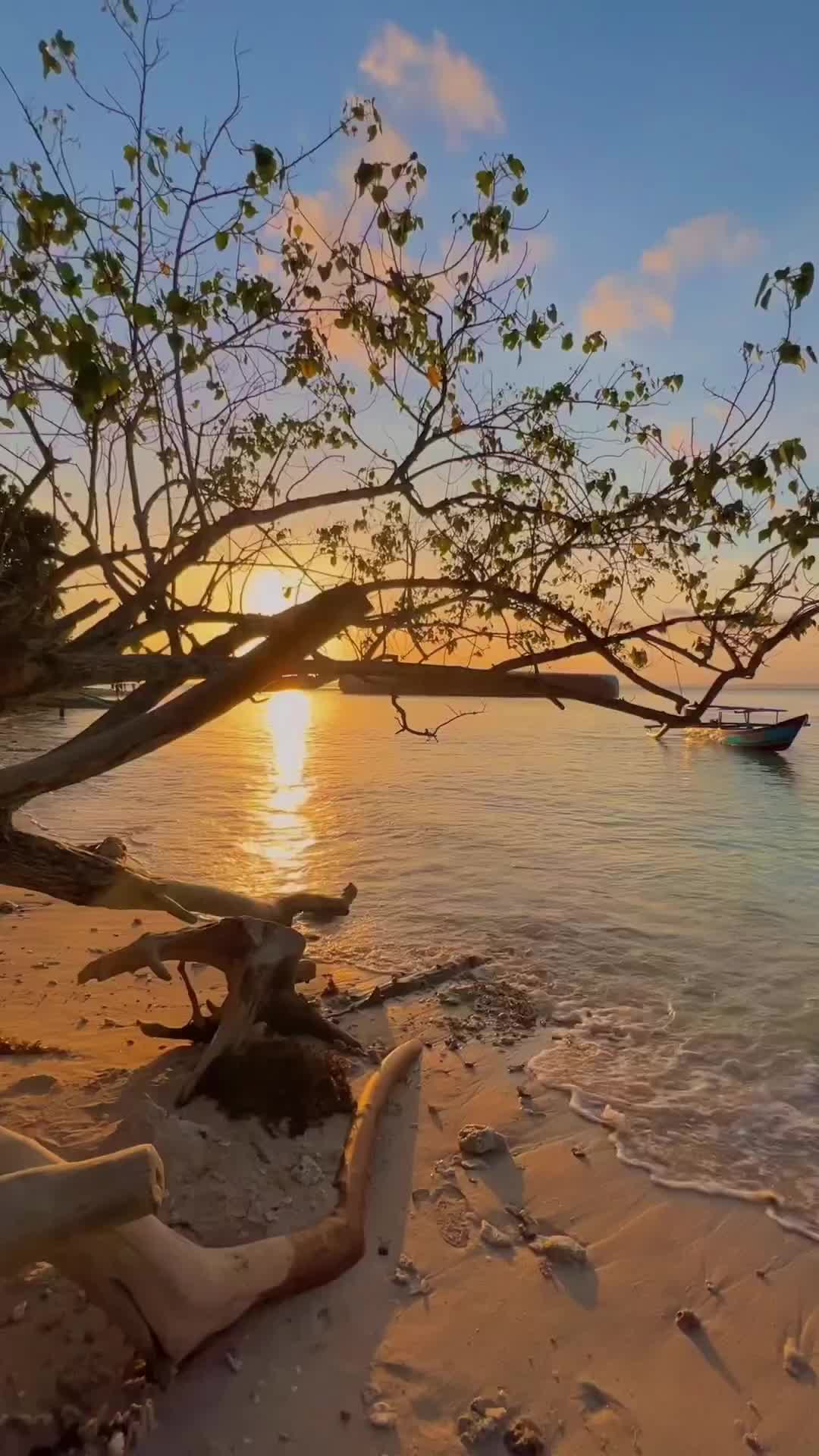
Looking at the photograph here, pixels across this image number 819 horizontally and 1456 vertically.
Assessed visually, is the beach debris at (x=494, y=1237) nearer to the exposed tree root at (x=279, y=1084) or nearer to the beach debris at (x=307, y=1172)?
the beach debris at (x=307, y=1172)

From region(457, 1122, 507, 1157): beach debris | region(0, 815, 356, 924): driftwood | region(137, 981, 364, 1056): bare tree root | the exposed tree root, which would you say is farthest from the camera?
region(137, 981, 364, 1056): bare tree root

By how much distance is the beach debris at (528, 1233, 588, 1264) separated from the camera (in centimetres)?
484

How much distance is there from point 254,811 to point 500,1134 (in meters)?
18.4

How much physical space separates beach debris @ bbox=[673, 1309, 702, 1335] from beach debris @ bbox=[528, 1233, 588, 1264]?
597 millimetres

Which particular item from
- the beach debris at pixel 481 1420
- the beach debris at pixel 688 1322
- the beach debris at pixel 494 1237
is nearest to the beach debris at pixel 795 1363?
the beach debris at pixel 688 1322

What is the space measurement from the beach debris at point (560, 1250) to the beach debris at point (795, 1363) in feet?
3.72

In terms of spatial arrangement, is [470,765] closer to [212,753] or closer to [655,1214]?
[212,753]

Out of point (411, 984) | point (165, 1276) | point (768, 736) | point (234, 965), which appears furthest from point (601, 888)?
point (768, 736)

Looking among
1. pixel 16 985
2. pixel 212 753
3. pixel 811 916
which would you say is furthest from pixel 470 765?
pixel 16 985

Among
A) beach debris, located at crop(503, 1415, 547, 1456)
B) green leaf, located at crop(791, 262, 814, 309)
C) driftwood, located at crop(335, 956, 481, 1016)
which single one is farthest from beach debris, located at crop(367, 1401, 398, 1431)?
green leaf, located at crop(791, 262, 814, 309)

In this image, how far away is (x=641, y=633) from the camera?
4340 millimetres

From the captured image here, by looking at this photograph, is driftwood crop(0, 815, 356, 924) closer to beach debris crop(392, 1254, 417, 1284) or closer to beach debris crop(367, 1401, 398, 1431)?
beach debris crop(392, 1254, 417, 1284)

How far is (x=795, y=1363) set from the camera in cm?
427

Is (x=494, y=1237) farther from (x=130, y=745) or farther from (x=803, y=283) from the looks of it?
(x=803, y=283)
